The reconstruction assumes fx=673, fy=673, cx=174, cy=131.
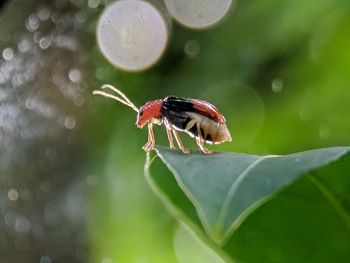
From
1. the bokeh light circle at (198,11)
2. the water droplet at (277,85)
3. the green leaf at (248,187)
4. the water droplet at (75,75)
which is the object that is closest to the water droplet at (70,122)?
the water droplet at (75,75)

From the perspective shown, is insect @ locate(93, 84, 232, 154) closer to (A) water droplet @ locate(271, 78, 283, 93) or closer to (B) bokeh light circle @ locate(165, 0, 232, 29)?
(A) water droplet @ locate(271, 78, 283, 93)

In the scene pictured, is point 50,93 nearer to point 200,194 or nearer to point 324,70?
point 324,70

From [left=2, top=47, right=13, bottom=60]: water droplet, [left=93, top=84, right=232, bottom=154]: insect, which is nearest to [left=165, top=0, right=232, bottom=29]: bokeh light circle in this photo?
[left=2, top=47, right=13, bottom=60]: water droplet

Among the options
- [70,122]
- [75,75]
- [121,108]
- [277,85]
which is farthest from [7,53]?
[277,85]

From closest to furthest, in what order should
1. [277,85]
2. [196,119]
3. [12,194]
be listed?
[196,119] → [277,85] → [12,194]

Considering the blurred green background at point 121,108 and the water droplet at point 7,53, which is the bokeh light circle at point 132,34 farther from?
the water droplet at point 7,53

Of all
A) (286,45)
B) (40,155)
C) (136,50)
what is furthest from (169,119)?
(40,155)

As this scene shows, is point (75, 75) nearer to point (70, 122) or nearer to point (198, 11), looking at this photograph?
point (70, 122)
